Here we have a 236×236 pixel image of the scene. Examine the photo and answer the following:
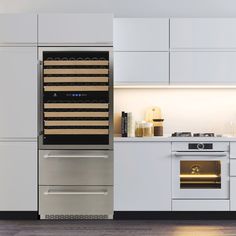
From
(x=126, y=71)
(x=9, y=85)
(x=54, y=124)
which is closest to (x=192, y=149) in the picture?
(x=126, y=71)

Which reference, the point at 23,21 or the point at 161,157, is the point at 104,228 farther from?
the point at 23,21

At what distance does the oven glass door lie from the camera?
4.32 meters

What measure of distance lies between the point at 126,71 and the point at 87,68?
1.48 feet

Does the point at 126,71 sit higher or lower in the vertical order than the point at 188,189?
higher

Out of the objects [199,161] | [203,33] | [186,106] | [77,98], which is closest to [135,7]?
[203,33]

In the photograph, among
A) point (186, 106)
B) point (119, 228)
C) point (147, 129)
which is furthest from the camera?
point (186, 106)

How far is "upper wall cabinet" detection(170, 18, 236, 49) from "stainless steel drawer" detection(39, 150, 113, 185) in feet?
4.80

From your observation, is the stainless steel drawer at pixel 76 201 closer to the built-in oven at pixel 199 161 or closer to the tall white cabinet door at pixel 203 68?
the built-in oven at pixel 199 161

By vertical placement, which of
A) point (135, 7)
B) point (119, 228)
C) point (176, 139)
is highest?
point (135, 7)

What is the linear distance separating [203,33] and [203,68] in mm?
369

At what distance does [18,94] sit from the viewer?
14.3 feet

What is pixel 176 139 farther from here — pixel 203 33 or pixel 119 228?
pixel 203 33

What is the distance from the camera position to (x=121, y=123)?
456 cm

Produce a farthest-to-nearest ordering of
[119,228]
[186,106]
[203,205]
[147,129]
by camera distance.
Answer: [186,106], [147,129], [203,205], [119,228]
